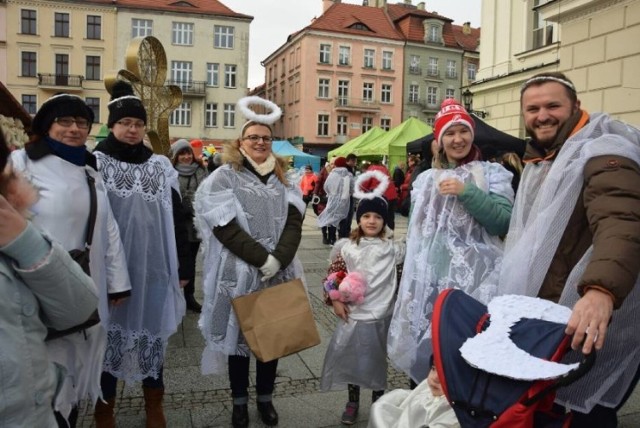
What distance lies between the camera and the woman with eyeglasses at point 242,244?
317cm

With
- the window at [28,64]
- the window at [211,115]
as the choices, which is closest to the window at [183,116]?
the window at [211,115]

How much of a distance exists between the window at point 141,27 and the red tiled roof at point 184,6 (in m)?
1.04

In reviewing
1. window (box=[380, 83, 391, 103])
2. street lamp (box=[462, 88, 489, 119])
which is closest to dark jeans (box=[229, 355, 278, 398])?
street lamp (box=[462, 88, 489, 119])

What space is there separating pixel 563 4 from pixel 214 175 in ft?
27.1

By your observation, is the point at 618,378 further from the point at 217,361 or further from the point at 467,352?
the point at 217,361

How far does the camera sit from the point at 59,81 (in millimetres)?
40000

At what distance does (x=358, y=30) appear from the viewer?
4688 cm

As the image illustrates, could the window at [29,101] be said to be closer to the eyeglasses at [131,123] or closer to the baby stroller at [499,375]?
the eyeglasses at [131,123]

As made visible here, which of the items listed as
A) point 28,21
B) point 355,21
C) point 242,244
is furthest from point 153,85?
point 355,21

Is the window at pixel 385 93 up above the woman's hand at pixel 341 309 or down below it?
above

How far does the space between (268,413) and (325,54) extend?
45.4 metres

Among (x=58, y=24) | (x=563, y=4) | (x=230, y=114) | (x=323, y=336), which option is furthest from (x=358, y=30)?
(x=323, y=336)

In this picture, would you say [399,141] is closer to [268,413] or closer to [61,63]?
[268,413]

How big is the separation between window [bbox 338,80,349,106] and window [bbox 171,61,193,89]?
12.9m
